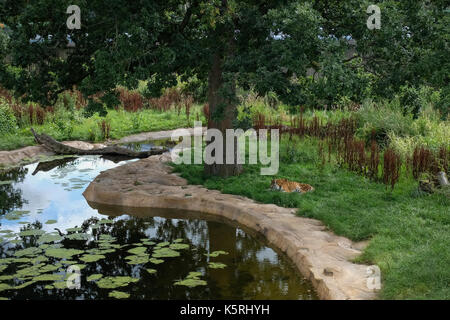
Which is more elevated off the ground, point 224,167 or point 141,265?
point 224,167

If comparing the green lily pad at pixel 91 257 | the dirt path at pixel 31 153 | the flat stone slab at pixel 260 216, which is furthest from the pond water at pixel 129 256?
the dirt path at pixel 31 153

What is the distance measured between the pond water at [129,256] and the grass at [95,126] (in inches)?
182

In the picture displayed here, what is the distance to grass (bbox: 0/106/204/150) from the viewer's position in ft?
40.7

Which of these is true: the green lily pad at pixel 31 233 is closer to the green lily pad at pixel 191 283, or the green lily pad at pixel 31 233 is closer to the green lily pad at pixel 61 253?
the green lily pad at pixel 61 253

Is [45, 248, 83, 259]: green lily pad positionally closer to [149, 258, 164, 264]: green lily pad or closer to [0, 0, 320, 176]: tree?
[149, 258, 164, 264]: green lily pad

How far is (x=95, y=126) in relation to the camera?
548 inches

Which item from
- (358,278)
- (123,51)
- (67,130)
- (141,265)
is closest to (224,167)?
(123,51)

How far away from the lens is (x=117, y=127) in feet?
48.2

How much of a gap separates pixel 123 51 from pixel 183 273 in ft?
11.0

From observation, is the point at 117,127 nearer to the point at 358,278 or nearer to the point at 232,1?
the point at 232,1

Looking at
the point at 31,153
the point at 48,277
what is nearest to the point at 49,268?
the point at 48,277

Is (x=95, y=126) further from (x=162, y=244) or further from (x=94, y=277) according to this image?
(x=94, y=277)

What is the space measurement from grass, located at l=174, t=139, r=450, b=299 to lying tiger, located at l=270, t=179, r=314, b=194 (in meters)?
0.18

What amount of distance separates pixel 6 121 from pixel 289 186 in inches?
338
